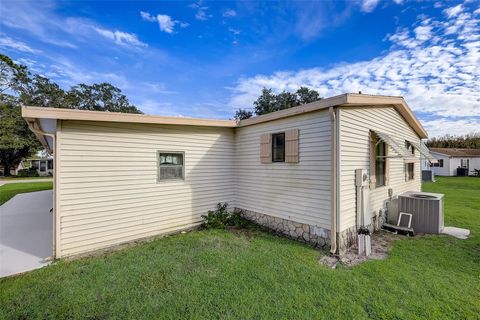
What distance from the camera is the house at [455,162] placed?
83.6ft

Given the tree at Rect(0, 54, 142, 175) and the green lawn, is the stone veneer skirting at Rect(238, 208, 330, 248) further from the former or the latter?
the tree at Rect(0, 54, 142, 175)

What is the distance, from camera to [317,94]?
71.4 ft

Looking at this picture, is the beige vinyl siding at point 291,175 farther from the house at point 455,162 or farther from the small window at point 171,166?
the house at point 455,162

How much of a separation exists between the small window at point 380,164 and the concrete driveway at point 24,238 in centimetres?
883

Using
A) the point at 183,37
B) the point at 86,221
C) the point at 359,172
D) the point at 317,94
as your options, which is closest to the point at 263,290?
the point at 359,172

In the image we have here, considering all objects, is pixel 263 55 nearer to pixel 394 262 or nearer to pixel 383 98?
pixel 383 98

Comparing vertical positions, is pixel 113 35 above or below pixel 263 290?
above

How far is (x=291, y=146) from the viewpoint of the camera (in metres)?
5.86

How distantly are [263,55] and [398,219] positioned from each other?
876 centimetres

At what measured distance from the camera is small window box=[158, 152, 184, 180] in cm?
625

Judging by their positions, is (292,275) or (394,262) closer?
(292,275)

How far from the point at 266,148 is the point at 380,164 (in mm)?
3738

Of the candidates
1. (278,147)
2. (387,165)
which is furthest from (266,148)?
A: (387,165)

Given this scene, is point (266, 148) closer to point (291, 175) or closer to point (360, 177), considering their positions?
point (291, 175)
